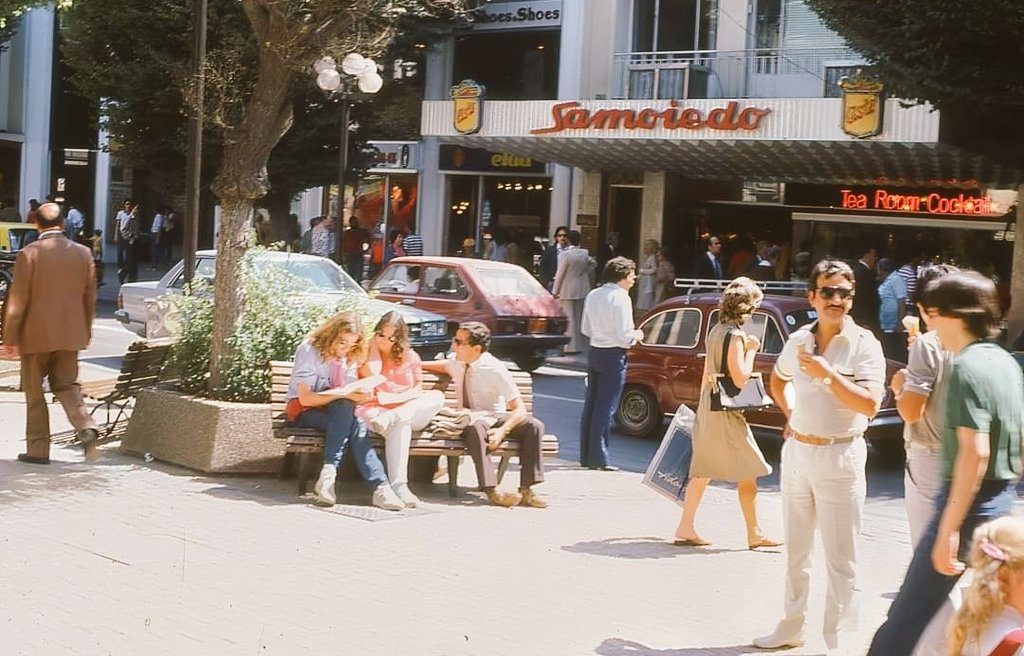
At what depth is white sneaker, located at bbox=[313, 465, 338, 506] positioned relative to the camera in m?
9.09

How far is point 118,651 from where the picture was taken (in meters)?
5.89

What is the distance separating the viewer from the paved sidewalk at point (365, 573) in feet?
20.6

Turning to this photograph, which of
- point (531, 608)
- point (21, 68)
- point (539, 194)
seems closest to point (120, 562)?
point (531, 608)

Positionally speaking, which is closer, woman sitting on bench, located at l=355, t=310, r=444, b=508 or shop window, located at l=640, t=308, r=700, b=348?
woman sitting on bench, located at l=355, t=310, r=444, b=508

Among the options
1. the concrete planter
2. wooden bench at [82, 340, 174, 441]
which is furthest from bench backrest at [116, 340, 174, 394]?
the concrete planter

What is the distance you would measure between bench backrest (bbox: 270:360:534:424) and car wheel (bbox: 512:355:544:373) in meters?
7.83

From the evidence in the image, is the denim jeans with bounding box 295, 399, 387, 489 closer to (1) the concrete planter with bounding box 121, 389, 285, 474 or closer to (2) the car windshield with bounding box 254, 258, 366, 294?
(1) the concrete planter with bounding box 121, 389, 285, 474

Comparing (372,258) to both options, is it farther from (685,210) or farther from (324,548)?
(324,548)

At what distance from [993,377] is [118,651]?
358 centimetres

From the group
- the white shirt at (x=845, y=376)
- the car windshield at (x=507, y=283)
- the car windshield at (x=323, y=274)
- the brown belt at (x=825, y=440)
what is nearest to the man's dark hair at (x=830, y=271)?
the white shirt at (x=845, y=376)

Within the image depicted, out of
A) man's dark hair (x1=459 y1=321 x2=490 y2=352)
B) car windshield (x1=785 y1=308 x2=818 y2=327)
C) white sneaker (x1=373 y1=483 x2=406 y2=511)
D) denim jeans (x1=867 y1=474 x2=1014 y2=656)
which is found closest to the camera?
denim jeans (x1=867 y1=474 x2=1014 y2=656)

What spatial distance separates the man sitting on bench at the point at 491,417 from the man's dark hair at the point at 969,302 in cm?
484

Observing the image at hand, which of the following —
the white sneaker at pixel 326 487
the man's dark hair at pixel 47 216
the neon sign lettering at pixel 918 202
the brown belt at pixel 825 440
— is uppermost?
the neon sign lettering at pixel 918 202

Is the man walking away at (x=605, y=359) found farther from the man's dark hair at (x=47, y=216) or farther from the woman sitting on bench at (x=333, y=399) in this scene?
the man's dark hair at (x=47, y=216)
